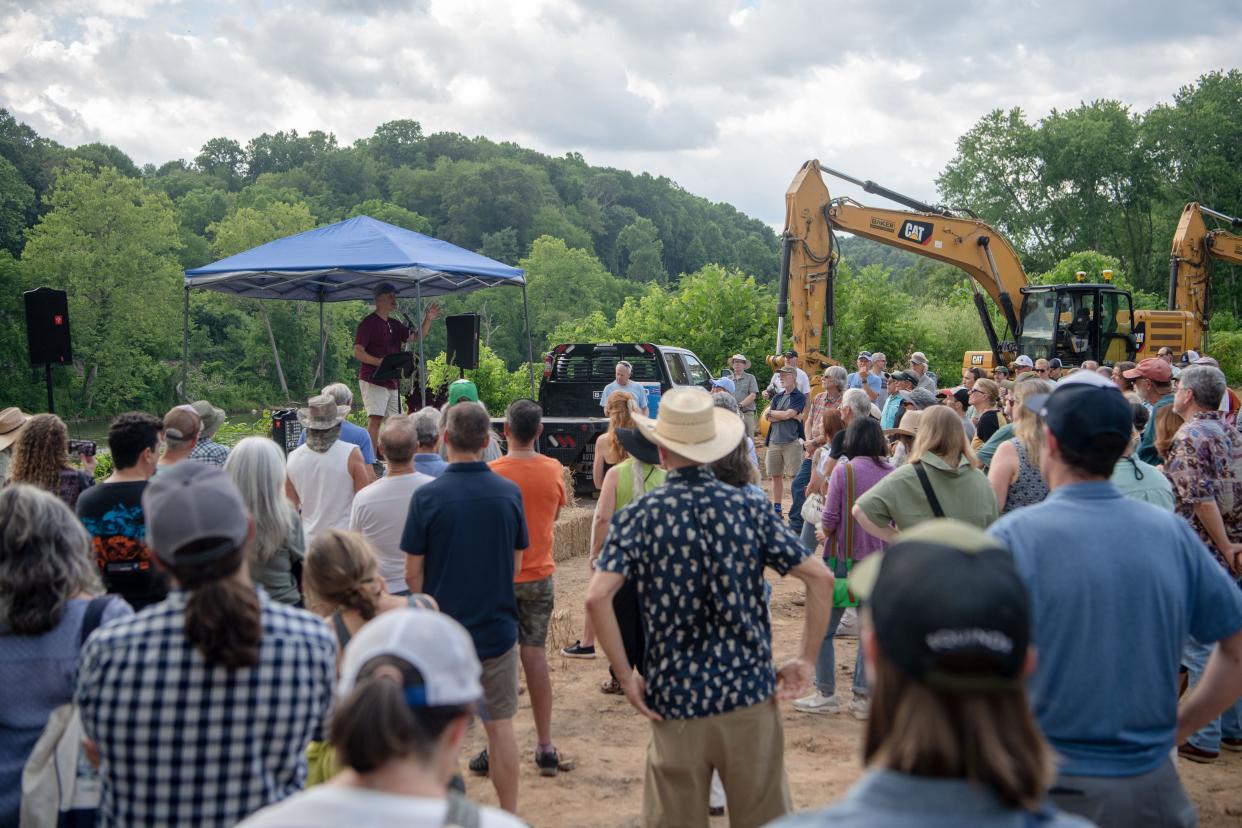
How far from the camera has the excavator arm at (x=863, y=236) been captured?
54.0 feet

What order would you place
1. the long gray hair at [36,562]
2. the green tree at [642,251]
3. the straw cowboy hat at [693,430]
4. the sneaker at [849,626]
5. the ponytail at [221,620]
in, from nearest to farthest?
the ponytail at [221,620] < the long gray hair at [36,562] < the straw cowboy hat at [693,430] < the sneaker at [849,626] < the green tree at [642,251]

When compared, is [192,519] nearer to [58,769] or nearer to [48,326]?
[58,769]

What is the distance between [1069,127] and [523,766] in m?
62.6

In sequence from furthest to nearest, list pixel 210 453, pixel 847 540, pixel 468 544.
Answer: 1. pixel 847 540
2. pixel 210 453
3. pixel 468 544

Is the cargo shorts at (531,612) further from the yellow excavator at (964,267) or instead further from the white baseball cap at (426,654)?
the yellow excavator at (964,267)

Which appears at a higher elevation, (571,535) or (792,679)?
(792,679)

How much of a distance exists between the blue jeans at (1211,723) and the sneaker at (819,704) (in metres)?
1.93

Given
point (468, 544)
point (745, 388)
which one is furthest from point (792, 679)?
point (745, 388)

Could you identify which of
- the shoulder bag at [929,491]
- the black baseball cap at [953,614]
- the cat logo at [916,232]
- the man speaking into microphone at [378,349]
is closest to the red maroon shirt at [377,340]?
the man speaking into microphone at [378,349]

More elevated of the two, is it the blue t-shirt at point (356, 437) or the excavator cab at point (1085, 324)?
the excavator cab at point (1085, 324)

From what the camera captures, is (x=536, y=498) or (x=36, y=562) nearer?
(x=36, y=562)

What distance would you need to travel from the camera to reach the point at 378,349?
11297 millimetres

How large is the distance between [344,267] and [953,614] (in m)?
9.82

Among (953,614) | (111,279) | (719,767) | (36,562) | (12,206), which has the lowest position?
(719,767)
